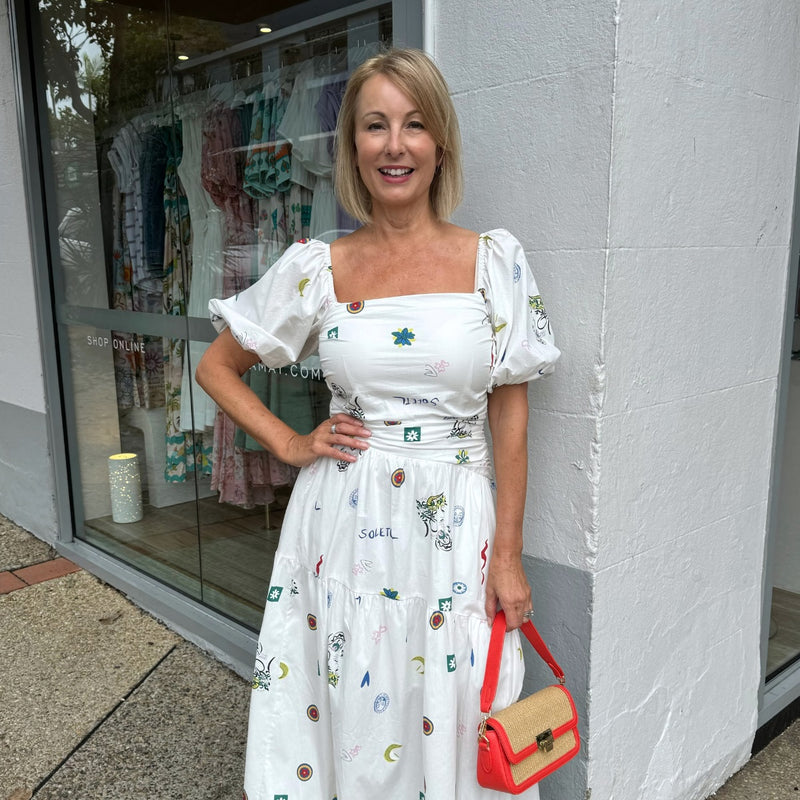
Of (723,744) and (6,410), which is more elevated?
(6,410)

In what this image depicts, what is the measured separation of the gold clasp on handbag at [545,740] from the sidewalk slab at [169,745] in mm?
1278

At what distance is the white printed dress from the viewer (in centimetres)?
179

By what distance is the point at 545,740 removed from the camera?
1.75 m

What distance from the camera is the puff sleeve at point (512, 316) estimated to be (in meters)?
1.78

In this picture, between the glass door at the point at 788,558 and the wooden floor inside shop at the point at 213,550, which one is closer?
the glass door at the point at 788,558

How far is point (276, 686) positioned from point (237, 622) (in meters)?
1.54

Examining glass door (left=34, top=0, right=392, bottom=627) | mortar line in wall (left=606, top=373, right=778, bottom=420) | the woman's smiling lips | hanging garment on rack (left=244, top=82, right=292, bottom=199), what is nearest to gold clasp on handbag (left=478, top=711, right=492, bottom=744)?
mortar line in wall (left=606, top=373, right=778, bottom=420)

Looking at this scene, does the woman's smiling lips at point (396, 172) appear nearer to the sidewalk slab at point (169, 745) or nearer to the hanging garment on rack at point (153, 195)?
the sidewalk slab at point (169, 745)

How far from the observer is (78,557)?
14.4 feet

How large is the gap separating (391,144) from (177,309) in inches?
87.2

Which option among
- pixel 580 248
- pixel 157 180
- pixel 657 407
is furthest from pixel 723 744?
pixel 157 180

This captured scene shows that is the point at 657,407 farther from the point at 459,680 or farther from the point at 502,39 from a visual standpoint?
the point at 502,39

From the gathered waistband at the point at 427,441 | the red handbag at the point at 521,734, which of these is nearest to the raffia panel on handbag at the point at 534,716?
the red handbag at the point at 521,734

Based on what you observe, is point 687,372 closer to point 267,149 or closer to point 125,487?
point 267,149
